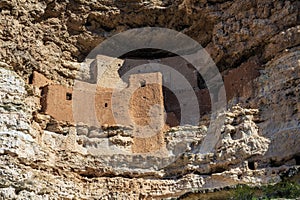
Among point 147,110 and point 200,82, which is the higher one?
point 200,82

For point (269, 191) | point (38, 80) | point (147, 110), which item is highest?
point (38, 80)

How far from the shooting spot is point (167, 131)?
21.3 metres

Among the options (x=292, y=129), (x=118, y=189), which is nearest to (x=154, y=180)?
(x=118, y=189)

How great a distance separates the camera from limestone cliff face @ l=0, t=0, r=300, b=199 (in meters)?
18.4

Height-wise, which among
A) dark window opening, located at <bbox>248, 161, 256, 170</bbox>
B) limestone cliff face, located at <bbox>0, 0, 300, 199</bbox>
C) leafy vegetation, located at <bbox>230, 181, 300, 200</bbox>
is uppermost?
limestone cliff face, located at <bbox>0, 0, 300, 199</bbox>

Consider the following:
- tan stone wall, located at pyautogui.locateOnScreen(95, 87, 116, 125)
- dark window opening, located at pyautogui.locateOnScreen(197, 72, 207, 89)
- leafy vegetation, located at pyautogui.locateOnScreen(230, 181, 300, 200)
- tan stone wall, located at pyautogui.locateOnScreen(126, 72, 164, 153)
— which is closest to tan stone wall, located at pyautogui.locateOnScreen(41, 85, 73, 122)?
tan stone wall, located at pyautogui.locateOnScreen(95, 87, 116, 125)

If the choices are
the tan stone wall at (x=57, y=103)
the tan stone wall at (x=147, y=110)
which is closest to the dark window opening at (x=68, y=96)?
the tan stone wall at (x=57, y=103)

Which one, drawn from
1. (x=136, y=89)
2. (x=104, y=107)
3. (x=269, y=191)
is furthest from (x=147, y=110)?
(x=269, y=191)

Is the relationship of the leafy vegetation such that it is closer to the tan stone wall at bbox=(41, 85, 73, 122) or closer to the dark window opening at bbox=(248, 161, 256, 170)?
the dark window opening at bbox=(248, 161, 256, 170)

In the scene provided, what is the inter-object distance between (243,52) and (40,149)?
292 inches

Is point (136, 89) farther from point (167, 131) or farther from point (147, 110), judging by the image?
point (167, 131)

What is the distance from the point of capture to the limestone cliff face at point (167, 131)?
18.4m

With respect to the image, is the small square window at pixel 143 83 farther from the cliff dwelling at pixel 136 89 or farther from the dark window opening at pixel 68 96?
the dark window opening at pixel 68 96

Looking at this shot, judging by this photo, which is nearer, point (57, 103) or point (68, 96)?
point (57, 103)
